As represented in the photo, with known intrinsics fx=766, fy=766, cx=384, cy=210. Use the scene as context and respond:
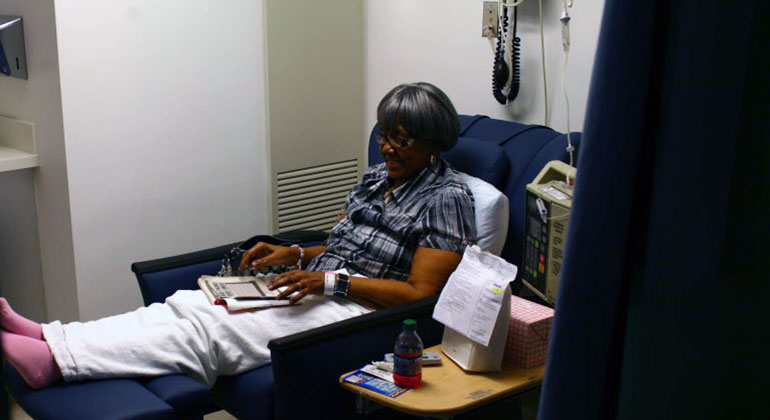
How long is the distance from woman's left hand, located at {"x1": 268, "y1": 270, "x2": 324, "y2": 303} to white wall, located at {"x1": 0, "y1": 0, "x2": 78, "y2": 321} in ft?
3.55

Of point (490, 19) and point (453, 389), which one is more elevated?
point (490, 19)

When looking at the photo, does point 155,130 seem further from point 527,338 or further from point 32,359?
point 527,338

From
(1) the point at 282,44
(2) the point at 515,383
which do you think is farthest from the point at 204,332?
(1) the point at 282,44

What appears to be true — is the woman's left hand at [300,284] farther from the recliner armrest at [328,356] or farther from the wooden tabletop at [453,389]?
the wooden tabletop at [453,389]

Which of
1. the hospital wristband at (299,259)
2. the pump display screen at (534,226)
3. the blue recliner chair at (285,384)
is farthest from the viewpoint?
the hospital wristband at (299,259)

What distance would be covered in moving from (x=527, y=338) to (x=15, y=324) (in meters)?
1.32

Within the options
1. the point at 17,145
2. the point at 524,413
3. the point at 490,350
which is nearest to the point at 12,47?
the point at 17,145

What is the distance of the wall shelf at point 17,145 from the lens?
9.34ft

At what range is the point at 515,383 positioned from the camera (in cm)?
190

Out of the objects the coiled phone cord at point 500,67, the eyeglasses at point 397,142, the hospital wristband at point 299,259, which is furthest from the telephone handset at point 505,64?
the hospital wristband at point 299,259

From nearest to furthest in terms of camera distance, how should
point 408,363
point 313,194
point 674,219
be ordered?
point 674,219 < point 408,363 < point 313,194

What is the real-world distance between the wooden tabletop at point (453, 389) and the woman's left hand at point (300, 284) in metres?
0.35

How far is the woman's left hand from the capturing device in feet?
7.27

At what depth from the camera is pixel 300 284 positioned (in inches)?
87.5
